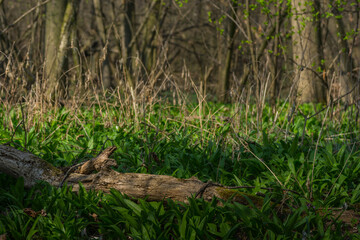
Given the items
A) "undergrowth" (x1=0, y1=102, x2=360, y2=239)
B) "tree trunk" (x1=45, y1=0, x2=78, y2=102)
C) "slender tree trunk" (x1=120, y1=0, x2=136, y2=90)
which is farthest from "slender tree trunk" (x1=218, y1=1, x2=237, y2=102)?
"undergrowth" (x1=0, y1=102, x2=360, y2=239)

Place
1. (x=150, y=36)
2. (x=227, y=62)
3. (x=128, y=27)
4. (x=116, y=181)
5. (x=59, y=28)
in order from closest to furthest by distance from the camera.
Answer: (x=116, y=181) < (x=59, y=28) < (x=227, y=62) < (x=128, y=27) < (x=150, y=36)

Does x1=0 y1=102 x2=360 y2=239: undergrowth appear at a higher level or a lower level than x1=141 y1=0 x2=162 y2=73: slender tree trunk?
lower

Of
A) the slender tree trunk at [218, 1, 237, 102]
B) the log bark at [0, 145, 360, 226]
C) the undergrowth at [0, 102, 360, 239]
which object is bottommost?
the undergrowth at [0, 102, 360, 239]

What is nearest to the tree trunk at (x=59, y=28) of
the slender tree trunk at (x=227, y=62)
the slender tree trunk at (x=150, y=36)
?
the slender tree trunk at (x=227, y=62)

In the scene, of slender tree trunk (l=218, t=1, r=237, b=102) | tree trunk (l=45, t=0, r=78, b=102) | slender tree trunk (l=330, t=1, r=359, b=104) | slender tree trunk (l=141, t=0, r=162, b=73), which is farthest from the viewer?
slender tree trunk (l=141, t=0, r=162, b=73)

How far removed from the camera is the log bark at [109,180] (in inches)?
130

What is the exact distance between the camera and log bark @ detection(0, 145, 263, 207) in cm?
331

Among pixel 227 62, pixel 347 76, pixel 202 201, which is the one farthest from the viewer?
pixel 227 62

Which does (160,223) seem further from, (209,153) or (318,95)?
(318,95)

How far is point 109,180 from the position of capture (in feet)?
11.3

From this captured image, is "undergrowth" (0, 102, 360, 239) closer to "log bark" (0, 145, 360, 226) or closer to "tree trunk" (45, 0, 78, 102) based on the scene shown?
"log bark" (0, 145, 360, 226)

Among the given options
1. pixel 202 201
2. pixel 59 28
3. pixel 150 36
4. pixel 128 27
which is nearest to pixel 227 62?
pixel 150 36

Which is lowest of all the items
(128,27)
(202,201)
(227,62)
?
(202,201)

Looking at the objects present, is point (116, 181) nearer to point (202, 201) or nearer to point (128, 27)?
point (202, 201)
